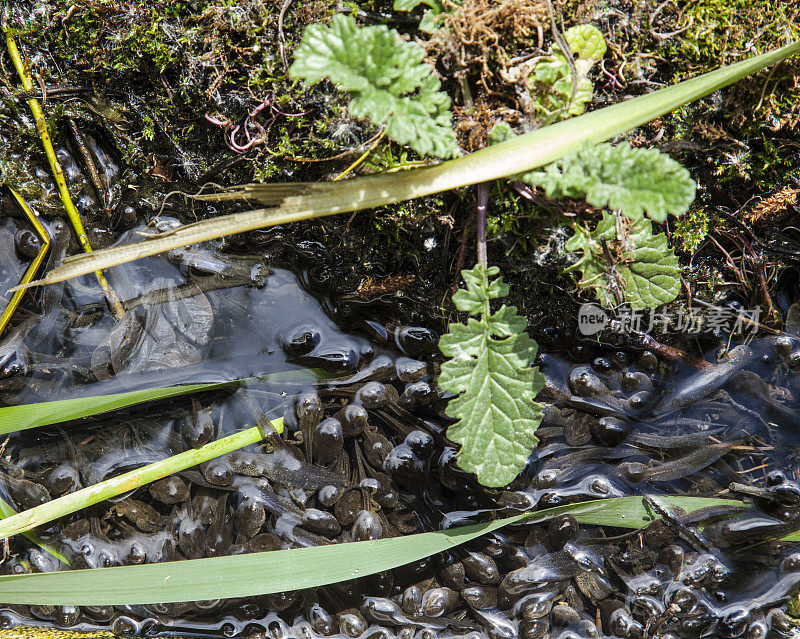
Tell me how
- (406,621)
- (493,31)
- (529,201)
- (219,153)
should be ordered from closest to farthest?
1. (493,31)
2. (529,201)
3. (219,153)
4. (406,621)

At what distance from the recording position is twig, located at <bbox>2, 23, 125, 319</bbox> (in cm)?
156

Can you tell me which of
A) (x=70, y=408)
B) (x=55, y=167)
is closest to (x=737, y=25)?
(x=55, y=167)

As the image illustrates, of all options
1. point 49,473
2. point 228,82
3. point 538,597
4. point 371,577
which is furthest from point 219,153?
point 538,597

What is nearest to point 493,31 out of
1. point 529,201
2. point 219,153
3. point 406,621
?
point 529,201

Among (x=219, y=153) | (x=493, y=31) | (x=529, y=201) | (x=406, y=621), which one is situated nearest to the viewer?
(x=493, y=31)

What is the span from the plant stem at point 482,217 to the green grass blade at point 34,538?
172cm

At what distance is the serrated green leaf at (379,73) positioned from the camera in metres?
1.21

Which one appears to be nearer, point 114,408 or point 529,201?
point 529,201

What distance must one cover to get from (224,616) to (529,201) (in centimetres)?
167

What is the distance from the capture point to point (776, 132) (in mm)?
1562

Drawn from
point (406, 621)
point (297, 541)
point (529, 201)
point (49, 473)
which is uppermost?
point (529, 201)

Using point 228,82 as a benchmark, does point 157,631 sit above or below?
below

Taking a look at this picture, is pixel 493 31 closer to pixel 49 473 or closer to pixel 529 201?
pixel 529 201
